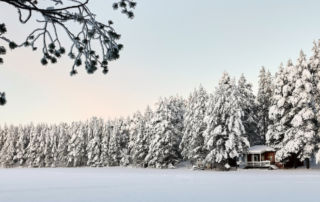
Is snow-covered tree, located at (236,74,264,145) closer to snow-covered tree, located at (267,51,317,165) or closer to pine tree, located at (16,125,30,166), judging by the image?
snow-covered tree, located at (267,51,317,165)

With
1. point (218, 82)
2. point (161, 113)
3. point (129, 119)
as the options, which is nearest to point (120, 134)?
point (129, 119)

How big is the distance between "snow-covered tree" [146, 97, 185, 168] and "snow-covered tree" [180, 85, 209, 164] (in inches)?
84.6

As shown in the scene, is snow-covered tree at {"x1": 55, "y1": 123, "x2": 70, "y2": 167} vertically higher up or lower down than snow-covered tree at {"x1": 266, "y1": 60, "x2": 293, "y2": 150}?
lower down

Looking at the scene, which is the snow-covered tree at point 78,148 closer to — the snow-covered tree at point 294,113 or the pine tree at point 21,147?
the pine tree at point 21,147

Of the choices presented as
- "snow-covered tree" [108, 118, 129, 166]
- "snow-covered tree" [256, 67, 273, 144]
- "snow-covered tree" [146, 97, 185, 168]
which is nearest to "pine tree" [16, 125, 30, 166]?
"snow-covered tree" [108, 118, 129, 166]

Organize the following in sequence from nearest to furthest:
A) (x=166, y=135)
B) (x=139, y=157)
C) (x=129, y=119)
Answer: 1. (x=166, y=135)
2. (x=139, y=157)
3. (x=129, y=119)

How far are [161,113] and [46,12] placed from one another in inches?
2188

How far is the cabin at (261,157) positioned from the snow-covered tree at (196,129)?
282 inches

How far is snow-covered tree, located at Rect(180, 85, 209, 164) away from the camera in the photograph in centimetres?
5222

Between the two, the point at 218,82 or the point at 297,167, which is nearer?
the point at 297,167

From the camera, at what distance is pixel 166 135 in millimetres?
56844

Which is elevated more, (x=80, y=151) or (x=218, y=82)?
(x=218, y=82)

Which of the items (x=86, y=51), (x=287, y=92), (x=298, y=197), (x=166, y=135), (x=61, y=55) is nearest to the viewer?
(x=86, y=51)

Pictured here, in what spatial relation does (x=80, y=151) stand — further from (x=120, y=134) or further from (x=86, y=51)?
(x=86, y=51)
